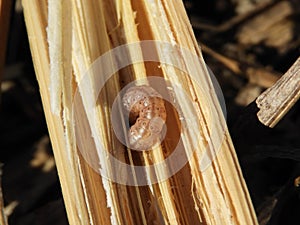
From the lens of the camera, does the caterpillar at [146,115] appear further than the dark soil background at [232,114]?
No

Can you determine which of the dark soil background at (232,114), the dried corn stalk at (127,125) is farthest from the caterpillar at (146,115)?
the dark soil background at (232,114)

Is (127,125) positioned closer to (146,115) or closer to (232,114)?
(146,115)

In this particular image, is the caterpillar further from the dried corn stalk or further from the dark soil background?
the dark soil background

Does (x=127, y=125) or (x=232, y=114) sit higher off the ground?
(x=232, y=114)

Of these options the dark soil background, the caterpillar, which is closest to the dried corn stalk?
the caterpillar

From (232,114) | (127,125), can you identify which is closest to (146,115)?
(127,125)

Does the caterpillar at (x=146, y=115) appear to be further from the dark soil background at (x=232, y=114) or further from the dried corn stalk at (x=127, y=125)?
the dark soil background at (x=232, y=114)
